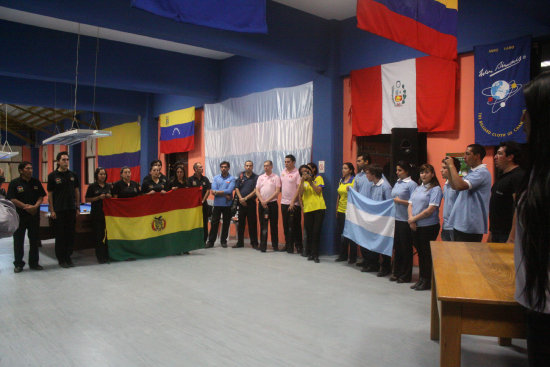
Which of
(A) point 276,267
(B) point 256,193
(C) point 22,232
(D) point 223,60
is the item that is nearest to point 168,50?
(D) point 223,60

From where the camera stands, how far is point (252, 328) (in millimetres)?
3363

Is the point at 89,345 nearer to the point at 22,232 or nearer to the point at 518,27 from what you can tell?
the point at 22,232

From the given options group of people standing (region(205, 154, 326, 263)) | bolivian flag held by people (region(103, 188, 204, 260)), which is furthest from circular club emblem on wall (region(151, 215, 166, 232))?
group of people standing (region(205, 154, 326, 263))

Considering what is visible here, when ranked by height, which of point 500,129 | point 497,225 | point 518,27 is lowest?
point 497,225

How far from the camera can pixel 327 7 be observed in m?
6.38

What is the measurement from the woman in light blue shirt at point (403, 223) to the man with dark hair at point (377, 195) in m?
0.24

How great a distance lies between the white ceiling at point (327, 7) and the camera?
6184 mm

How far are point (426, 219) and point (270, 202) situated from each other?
320cm

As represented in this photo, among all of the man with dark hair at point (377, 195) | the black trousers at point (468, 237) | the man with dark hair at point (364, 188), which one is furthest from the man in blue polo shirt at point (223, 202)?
the black trousers at point (468, 237)

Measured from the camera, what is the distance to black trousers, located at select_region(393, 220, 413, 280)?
494cm

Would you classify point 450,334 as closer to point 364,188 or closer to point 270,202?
point 364,188

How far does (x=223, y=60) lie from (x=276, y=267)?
5.57 meters

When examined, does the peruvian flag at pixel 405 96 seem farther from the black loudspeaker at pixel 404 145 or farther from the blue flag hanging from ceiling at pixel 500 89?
the black loudspeaker at pixel 404 145

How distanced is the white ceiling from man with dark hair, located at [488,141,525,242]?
357 cm
